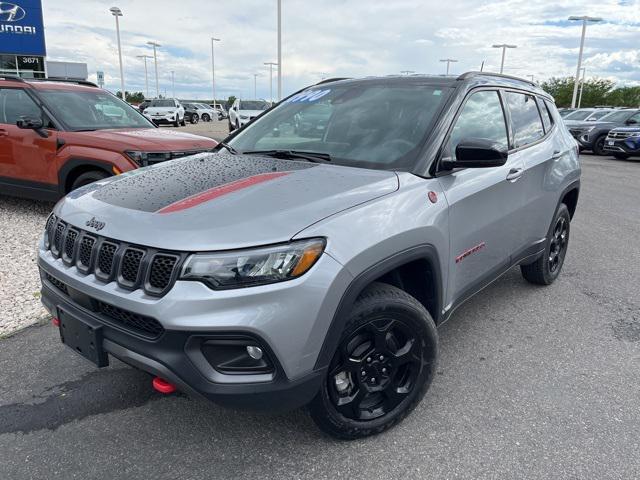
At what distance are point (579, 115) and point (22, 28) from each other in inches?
1134

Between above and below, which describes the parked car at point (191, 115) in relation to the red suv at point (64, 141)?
below

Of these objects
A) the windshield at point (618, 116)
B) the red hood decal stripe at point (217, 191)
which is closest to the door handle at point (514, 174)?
the red hood decal stripe at point (217, 191)

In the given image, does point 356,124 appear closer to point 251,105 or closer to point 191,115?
point 251,105

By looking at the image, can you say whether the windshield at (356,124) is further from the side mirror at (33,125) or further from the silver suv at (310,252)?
the side mirror at (33,125)

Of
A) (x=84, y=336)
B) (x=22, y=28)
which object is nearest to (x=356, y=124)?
(x=84, y=336)

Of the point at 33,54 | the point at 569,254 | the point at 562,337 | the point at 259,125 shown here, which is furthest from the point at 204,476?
the point at 33,54

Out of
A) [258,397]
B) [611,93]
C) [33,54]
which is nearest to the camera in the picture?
[258,397]

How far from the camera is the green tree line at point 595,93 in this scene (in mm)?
60156

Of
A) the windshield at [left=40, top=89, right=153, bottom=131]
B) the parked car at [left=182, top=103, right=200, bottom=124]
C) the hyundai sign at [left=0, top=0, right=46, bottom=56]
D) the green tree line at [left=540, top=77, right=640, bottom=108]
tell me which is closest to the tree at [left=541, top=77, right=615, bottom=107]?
the green tree line at [left=540, top=77, right=640, bottom=108]

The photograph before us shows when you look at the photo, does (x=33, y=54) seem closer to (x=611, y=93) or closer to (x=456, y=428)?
(x=456, y=428)

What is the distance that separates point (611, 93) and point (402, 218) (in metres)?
70.1

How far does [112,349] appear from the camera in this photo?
2113mm

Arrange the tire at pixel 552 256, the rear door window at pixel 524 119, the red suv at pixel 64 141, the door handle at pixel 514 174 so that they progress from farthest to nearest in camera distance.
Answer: the red suv at pixel 64 141
the tire at pixel 552 256
the rear door window at pixel 524 119
the door handle at pixel 514 174

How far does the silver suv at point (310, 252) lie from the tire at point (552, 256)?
39.2 inches
